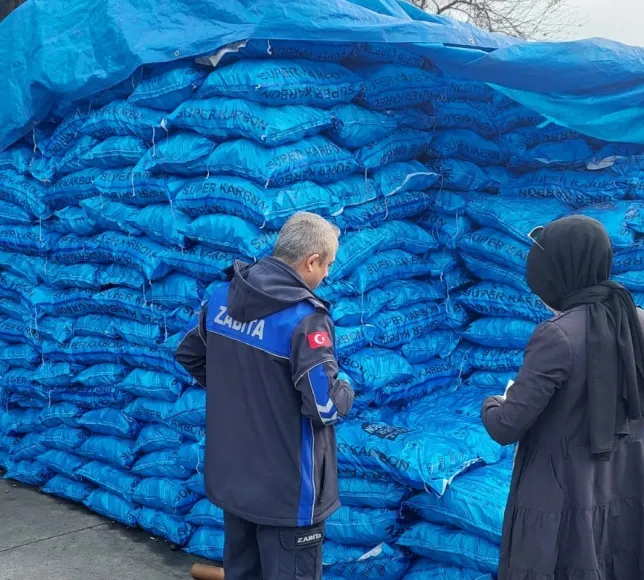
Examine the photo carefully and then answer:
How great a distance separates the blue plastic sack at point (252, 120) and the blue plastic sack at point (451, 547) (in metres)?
1.77

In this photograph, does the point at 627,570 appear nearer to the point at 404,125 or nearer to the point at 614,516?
the point at 614,516

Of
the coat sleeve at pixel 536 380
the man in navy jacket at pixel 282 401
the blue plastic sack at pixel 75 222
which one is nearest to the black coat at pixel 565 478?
the coat sleeve at pixel 536 380

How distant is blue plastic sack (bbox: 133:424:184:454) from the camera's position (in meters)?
4.07

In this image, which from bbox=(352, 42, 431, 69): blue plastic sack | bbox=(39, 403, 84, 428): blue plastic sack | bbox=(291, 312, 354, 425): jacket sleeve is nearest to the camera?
bbox=(291, 312, 354, 425): jacket sleeve

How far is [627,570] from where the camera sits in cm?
231

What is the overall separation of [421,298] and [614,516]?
199cm

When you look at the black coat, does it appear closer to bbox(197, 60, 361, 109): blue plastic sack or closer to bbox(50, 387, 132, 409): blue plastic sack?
bbox(197, 60, 361, 109): blue plastic sack

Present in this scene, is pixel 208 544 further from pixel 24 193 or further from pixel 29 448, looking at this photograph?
pixel 24 193

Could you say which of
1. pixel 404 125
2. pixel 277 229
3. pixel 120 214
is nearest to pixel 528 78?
pixel 404 125

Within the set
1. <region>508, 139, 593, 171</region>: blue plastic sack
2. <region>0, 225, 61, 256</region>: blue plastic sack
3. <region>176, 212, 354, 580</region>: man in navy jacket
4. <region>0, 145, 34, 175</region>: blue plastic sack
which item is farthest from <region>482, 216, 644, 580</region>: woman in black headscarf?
<region>0, 145, 34, 175</region>: blue plastic sack

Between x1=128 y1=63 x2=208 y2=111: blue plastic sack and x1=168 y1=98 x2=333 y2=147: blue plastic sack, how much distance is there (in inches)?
4.1

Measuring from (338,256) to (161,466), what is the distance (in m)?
1.43

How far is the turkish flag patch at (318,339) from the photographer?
2443mm

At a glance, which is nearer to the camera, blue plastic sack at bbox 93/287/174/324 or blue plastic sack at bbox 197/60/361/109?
blue plastic sack at bbox 197/60/361/109
